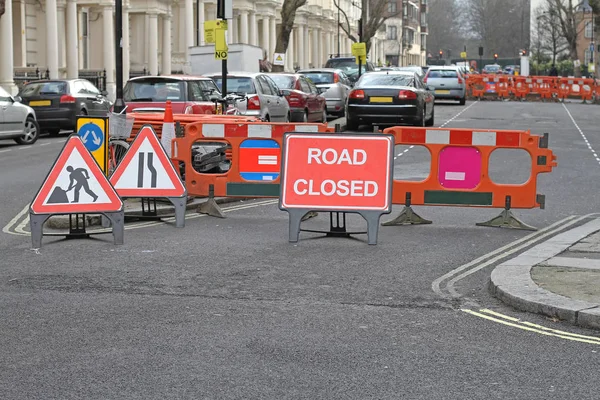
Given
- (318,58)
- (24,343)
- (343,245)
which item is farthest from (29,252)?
(318,58)

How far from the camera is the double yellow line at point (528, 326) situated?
22.4 ft

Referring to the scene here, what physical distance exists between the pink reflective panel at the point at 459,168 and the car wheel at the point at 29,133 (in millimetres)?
15522

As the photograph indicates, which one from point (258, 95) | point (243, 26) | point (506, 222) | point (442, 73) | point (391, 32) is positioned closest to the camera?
point (506, 222)

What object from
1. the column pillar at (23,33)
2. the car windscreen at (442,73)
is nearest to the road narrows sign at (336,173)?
the column pillar at (23,33)

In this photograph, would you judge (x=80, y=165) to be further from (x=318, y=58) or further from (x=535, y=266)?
(x=318, y=58)

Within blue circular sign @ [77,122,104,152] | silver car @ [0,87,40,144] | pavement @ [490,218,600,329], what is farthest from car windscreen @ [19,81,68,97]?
pavement @ [490,218,600,329]

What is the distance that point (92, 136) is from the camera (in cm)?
1284

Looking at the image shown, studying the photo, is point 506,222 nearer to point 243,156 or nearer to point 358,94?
point 243,156

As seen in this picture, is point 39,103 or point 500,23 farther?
point 500,23

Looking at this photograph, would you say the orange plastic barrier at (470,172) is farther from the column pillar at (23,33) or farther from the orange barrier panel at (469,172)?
the column pillar at (23,33)

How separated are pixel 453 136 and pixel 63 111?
1847 cm

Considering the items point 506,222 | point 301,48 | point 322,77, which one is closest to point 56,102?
point 322,77

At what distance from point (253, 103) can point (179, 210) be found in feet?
40.5

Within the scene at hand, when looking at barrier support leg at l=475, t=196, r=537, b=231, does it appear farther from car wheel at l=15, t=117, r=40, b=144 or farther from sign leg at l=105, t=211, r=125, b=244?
car wheel at l=15, t=117, r=40, b=144
